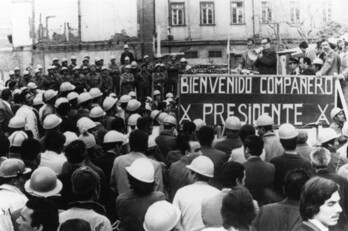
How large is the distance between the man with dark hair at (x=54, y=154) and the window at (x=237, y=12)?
85.7 ft

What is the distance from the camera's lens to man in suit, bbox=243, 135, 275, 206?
5.50 metres

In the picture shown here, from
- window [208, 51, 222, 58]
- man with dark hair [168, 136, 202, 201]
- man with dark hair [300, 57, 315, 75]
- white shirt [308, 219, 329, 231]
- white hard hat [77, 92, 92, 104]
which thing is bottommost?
man with dark hair [168, 136, 202, 201]

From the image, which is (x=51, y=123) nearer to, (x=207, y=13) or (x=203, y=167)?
(x=203, y=167)

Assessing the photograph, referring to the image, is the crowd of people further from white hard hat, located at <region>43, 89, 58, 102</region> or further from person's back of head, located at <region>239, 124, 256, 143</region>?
white hard hat, located at <region>43, 89, 58, 102</region>

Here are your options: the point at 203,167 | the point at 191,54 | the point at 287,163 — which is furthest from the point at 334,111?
the point at 191,54

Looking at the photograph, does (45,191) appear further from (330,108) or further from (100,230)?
(330,108)

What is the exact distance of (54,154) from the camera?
610 centimetres

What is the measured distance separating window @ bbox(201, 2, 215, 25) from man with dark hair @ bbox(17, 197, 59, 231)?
2834 cm

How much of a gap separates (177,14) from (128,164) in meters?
26.2

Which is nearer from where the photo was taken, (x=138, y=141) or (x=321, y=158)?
(x=321, y=158)

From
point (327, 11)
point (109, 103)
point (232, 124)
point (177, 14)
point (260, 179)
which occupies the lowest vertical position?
point (260, 179)

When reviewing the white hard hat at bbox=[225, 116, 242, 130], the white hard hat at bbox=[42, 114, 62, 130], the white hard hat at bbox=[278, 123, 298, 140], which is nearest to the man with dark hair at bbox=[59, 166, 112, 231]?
the white hard hat at bbox=[278, 123, 298, 140]

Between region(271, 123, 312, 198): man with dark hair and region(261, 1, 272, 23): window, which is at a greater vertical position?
region(261, 1, 272, 23): window

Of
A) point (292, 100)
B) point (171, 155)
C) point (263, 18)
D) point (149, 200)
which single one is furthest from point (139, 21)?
point (149, 200)
